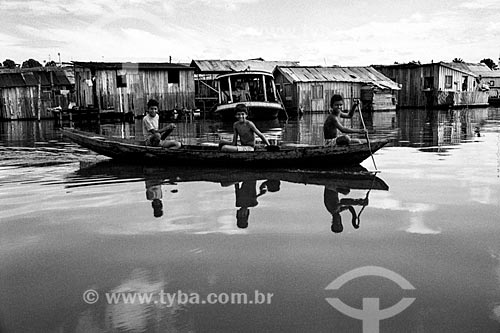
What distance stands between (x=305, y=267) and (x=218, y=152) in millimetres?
5143

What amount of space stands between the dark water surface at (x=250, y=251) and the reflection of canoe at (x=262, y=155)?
1.56 feet

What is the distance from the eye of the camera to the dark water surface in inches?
126

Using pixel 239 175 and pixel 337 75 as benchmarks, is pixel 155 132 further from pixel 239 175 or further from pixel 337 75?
pixel 337 75

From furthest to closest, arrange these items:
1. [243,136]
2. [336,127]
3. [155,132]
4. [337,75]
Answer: [337,75] < [155,132] < [243,136] < [336,127]

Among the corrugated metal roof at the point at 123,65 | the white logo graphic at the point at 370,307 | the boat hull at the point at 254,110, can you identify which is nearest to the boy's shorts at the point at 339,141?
the white logo graphic at the point at 370,307

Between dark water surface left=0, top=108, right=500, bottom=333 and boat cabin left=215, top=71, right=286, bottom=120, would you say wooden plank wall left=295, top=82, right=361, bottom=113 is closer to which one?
boat cabin left=215, top=71, right=286, bottom=120

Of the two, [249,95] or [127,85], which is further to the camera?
[127,85]

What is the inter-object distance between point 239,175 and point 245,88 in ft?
60.6

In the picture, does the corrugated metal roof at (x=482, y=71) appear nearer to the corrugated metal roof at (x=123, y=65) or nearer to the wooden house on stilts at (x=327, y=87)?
the wooden house on stilts at (x=327, y=87)

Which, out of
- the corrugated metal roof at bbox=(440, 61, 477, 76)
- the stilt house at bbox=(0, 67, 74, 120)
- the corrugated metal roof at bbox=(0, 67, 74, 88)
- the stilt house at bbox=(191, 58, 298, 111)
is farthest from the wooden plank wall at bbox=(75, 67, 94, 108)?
the corrugated metal roof at bbox=(440, 61, 477, 76)

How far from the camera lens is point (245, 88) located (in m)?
26.3

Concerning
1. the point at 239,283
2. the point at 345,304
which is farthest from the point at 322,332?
the point at 239,283

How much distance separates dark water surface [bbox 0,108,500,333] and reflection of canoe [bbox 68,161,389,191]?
71 millimetres

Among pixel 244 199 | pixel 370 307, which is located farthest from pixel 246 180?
pixel 370 307
